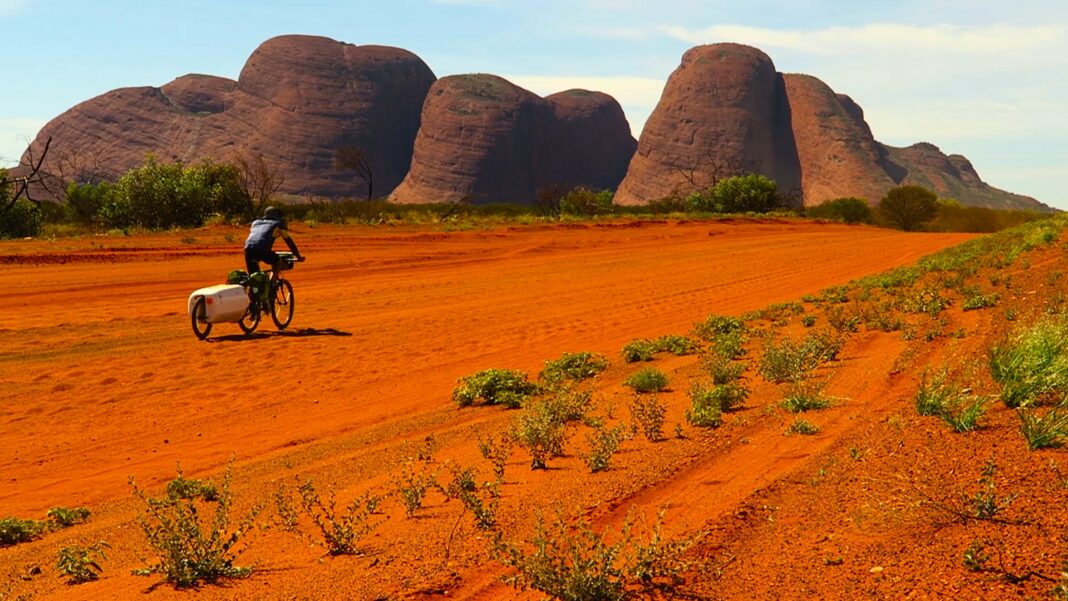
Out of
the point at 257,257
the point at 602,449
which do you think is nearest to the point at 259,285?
the point at 257,257

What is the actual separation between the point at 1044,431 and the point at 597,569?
10.6ft

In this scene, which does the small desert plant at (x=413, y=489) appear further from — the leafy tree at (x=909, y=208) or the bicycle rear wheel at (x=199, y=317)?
the leafy tree at (x=909, y=208)

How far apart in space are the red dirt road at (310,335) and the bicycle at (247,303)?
1.05 feet

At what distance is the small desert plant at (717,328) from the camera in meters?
13.5

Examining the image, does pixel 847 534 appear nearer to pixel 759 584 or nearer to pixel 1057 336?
pixel 759 584

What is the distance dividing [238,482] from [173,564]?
261 cm

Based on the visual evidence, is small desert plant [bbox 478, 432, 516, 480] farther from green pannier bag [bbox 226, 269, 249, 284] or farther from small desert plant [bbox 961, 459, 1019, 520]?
green pannier bag [bbox 226, 269, 249, 284]

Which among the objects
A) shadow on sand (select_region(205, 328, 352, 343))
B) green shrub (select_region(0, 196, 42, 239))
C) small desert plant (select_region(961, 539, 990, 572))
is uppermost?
green shrub (select_region(0, 196, 42, 239))

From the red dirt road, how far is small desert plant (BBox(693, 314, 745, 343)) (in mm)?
→ 1239

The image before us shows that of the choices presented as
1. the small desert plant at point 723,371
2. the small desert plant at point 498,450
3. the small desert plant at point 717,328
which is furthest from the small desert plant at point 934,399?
the small desert plant at point 717,328

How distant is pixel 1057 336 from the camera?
7.44 metres

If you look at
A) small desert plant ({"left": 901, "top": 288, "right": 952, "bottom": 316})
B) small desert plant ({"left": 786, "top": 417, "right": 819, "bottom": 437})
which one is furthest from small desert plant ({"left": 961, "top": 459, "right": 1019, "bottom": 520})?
small desert plant ({"left": 901, "top": 288, "right": 952, "bottom": 316})

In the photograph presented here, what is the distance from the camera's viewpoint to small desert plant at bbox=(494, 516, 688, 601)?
14.0 feet

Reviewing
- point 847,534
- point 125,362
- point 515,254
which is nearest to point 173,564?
point 847,534
